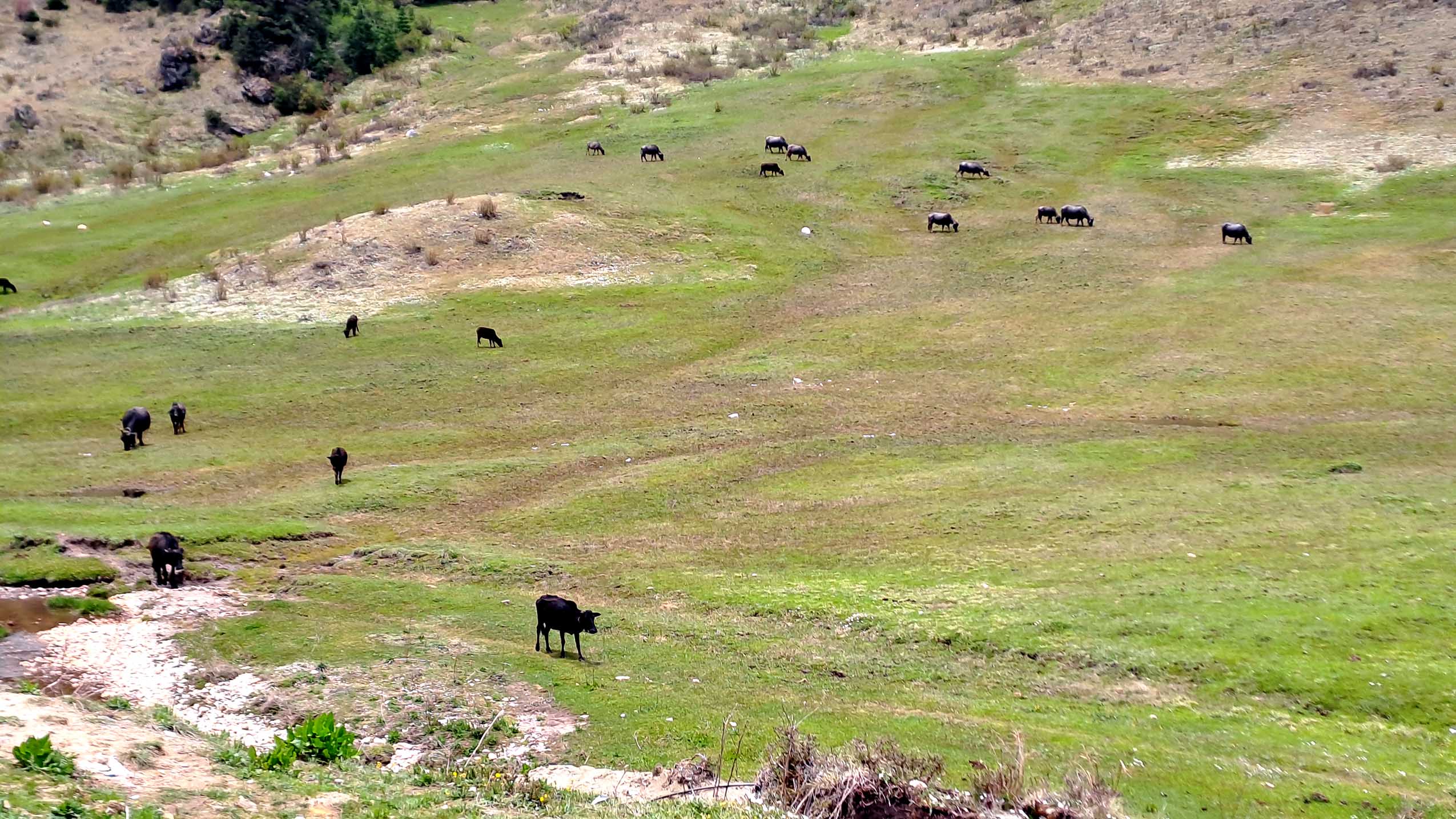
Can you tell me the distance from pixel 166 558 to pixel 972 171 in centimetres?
5209

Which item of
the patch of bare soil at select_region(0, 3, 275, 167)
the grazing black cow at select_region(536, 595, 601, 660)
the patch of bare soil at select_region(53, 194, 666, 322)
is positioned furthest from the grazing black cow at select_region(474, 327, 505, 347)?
the patch of bare soil at select_region(0, 3, 275, 167)

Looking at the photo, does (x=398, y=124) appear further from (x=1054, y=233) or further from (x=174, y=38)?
(x=1054, y=233)

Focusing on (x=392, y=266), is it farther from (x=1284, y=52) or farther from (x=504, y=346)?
(x=1284, y=52)

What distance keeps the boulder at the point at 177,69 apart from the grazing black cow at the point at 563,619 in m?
84.1

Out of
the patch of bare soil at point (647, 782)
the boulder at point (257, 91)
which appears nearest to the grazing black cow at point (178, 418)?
the patch of bare soil at point (647, 782)

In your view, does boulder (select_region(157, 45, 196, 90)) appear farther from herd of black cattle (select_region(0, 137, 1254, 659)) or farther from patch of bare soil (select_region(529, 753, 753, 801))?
patch of bare soil (select_region(529, 753, 753, 801))

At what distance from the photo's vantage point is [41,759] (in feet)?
38.1

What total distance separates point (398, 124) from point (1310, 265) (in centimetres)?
6030

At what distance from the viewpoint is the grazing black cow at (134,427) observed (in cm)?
3628

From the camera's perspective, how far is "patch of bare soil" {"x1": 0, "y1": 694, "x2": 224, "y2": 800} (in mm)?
12023

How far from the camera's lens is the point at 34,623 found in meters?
22.6

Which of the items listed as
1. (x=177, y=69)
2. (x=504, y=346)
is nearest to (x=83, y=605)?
(x=504, y=346)

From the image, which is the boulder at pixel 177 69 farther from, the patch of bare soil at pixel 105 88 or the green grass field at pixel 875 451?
the green grass field at pixel 875 451

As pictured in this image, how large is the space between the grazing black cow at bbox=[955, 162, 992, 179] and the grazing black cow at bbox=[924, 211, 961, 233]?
21.7ft
